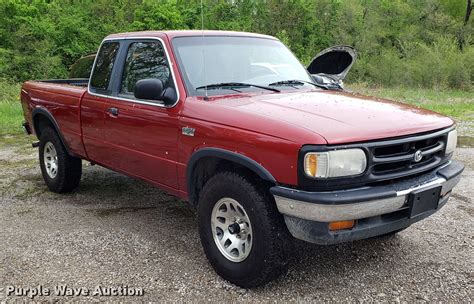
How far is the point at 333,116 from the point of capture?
318 centimetres

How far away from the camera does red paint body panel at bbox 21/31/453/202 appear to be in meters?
2.95

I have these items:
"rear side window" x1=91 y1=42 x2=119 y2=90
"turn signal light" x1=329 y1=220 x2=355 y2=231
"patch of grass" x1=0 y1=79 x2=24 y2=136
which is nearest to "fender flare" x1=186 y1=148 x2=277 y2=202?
"turn signal light" x1=329 y1=220 x2=355 y2=231

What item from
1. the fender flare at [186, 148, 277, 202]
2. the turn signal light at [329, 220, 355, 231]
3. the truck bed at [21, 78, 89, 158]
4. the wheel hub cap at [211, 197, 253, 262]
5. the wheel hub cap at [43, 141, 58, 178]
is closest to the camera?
the turn signal light at [329, 220, 355, 231]

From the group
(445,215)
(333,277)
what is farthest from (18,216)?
(445,215)

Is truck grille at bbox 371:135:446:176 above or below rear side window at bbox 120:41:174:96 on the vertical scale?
below

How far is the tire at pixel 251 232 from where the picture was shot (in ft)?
10.1

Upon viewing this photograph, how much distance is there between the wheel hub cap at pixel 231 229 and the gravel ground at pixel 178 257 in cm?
25

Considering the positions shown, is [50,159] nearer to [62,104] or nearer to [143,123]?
[62,104]

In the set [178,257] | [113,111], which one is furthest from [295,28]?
[178,257]

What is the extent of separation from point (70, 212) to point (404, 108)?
3.55 metres

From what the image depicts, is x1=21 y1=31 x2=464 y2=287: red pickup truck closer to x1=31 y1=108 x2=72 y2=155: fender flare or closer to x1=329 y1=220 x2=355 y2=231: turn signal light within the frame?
x1=329 y1=220 x2=355 y2=231: turn signal light

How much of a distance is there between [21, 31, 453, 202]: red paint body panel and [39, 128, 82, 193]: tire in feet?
1.60

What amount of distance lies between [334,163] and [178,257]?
1.71 m

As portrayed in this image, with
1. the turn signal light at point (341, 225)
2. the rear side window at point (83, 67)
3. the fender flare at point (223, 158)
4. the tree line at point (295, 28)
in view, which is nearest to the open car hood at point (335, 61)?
the rear side window at point (83, 67)
